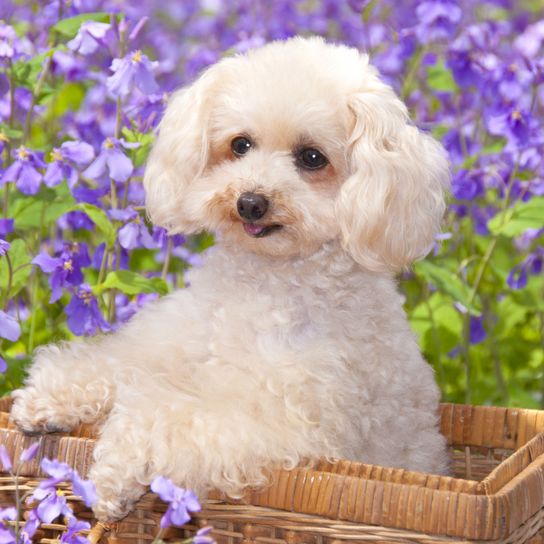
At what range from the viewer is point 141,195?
3004mm

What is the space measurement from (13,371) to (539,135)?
155 cm

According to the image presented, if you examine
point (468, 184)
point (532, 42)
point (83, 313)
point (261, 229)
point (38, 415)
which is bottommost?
point (38, 415)

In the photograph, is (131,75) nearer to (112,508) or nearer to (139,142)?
(139,142)

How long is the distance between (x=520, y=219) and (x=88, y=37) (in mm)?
1250

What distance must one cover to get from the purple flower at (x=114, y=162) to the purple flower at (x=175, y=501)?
101 centimetres

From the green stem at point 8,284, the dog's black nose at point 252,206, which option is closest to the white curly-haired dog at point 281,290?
the dog's black nose at point 252,206

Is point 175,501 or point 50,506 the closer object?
point 175,501

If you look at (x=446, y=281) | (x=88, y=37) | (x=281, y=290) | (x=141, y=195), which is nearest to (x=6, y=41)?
(x=88, y=37)

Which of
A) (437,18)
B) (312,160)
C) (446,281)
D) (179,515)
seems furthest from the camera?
(437,18)

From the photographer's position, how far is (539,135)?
3.11 m

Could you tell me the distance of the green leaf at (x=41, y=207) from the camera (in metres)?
2.84

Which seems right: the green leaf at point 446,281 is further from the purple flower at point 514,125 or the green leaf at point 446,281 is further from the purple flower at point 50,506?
the purple flower at point 50,506

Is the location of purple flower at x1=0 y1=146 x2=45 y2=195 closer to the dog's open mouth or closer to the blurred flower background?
the blurred flower background

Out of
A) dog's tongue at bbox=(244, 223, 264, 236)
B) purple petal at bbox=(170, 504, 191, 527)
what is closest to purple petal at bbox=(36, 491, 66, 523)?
purple petal at bbox=(170, 504, 191, 527)
